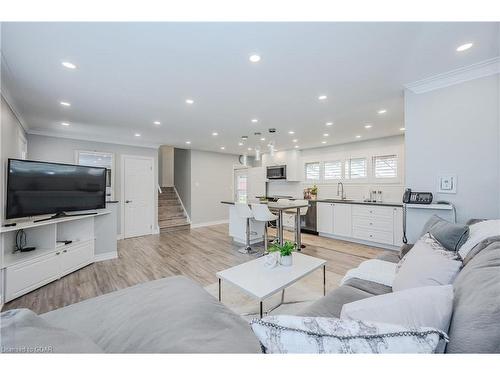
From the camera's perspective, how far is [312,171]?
21.8 feet

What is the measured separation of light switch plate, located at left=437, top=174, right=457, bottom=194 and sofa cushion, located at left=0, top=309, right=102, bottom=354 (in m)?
3.29

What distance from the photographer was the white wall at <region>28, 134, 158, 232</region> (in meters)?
4.32

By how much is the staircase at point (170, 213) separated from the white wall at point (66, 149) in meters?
1.59

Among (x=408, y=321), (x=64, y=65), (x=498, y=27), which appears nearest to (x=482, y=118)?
(x=498, y=27)

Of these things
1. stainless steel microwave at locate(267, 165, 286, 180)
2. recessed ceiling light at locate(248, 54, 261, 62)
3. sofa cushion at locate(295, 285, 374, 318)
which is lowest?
sofa cushion at locate(295, 285, 374, 318)

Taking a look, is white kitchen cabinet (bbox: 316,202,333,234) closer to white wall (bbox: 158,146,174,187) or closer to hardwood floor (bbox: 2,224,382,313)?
hardwood floor (bbox: 2,224,382,313)

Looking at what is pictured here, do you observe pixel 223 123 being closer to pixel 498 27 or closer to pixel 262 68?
pixel 262 68

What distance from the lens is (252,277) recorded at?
199 cm

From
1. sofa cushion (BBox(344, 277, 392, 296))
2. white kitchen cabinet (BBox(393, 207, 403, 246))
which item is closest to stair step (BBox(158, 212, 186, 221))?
white kitchen cabinet (BBox(393, 207, 403, 246))

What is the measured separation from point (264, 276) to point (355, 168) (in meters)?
4.74

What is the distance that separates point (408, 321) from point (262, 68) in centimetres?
222

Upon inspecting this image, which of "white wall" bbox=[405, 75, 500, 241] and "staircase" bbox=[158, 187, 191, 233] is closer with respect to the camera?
"white wall" bbox=[405, 75, 500, 241]

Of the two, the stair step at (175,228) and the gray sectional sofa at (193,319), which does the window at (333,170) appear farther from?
the gray sectional sofa at (193,319)

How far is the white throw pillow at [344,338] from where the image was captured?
0.64 metres
